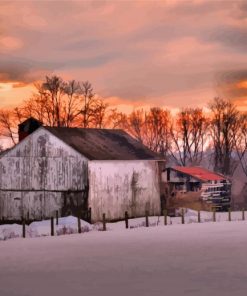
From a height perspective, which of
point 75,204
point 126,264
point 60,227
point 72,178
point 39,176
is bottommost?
point 126,264

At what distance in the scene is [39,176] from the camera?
41.2m

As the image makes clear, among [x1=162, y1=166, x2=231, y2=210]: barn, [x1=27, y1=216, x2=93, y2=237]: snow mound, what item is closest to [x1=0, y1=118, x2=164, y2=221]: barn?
[x1=27, y1=216, x2=93, y2=237]: snow mound

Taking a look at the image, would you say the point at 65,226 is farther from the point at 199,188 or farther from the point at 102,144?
the point at 199,188

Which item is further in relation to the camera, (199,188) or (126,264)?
(199,188)

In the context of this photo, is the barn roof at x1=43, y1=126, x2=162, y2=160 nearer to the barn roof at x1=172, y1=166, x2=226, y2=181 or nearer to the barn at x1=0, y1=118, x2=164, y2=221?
the barn at x1=0, y1=118, x2=164, y2=221

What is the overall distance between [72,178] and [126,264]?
20.2m

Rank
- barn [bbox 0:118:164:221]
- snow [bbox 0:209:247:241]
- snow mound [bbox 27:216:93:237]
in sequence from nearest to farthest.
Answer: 1. snow [bbox 0:209:247:241]
2. snow mound [bbox 27:216:93:237]
3. barn [bbox 0:118:164:221]

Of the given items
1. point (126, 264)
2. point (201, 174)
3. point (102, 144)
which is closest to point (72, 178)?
point (102, 144)

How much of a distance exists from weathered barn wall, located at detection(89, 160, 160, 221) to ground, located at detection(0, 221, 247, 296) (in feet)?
24.6

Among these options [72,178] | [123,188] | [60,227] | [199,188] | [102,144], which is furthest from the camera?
[199,188]

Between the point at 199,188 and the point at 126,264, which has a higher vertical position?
the point at 199,188

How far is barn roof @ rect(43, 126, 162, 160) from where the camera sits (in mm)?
41000

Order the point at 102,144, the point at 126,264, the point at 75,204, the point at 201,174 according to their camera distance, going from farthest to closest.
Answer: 1. the point at 201,174
2. the point at 102,144
3. the point at 75,204
4. the point at 126,264

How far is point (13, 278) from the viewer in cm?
1745
